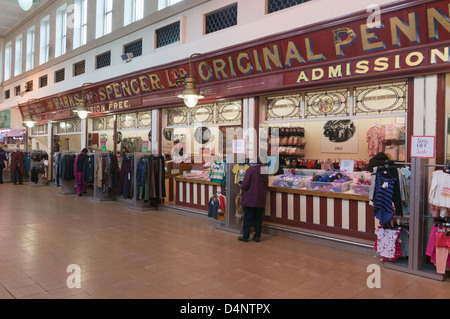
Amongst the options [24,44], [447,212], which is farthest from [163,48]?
[24,44]

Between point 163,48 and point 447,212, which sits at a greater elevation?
point 163,48

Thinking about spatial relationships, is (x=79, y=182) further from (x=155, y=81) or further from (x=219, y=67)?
(x=219, y=67)

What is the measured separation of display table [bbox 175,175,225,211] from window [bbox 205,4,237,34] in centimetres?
364

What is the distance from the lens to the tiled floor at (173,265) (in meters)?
3.74

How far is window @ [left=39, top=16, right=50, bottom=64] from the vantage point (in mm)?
15117

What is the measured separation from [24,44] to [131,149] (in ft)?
34.8

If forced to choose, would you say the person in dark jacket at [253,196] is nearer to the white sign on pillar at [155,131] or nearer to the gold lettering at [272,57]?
the gold lettering at [272,57]

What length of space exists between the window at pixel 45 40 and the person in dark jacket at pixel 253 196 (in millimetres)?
13378

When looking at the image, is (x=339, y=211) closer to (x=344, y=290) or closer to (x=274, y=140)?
(x=344, y=290)

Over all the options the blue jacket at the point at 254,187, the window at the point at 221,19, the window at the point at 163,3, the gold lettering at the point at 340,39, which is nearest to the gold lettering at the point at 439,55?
the gold lettering at the point at 340,39

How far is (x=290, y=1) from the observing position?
6.50 metres

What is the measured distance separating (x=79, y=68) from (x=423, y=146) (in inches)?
482
